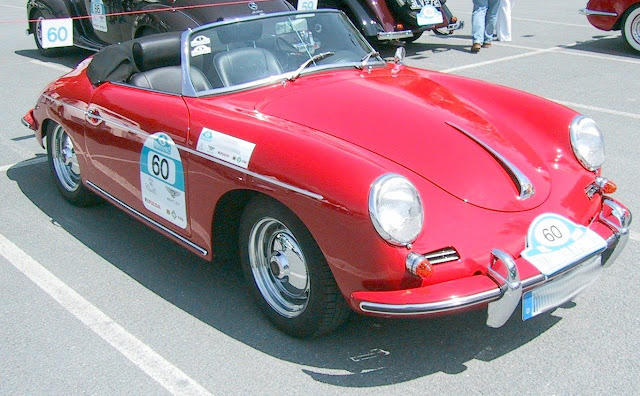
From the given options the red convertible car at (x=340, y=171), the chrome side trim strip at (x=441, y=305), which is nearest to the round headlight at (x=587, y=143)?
the red convertible car at (x=340, y=171)

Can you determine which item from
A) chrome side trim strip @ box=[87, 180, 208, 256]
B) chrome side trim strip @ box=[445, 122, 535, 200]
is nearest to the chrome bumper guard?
chrome side trim strip @ box=[87, 180, 208, 256]

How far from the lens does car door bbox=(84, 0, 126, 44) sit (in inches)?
362

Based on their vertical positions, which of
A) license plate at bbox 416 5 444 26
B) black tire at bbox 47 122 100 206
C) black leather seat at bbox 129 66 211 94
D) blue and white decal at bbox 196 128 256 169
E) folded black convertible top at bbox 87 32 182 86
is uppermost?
folded black convertible top at bbox 87 32 182 86

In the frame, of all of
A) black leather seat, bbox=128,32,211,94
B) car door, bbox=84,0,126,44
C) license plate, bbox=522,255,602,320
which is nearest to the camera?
license plate, bbox=522,255,602,320

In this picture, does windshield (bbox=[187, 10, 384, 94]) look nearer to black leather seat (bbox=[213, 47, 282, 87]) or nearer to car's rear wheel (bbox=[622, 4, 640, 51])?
black leather seat (bbox=[213, 47, 282, 87])

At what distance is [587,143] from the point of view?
12.2ft

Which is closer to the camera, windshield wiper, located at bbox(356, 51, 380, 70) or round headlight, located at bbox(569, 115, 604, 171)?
round headlight, located at bbox(569, 115, 604, 171)

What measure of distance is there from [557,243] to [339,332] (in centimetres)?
107

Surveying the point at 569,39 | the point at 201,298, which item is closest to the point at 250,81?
the point at 201,298

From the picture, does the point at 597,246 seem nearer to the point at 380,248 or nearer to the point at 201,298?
the point at 380,248

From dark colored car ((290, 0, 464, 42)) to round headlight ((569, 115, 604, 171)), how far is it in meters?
5.94

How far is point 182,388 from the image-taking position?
3.05 meters

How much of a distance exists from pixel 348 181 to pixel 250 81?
4.34 feet

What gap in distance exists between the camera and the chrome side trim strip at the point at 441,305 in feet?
9.12
